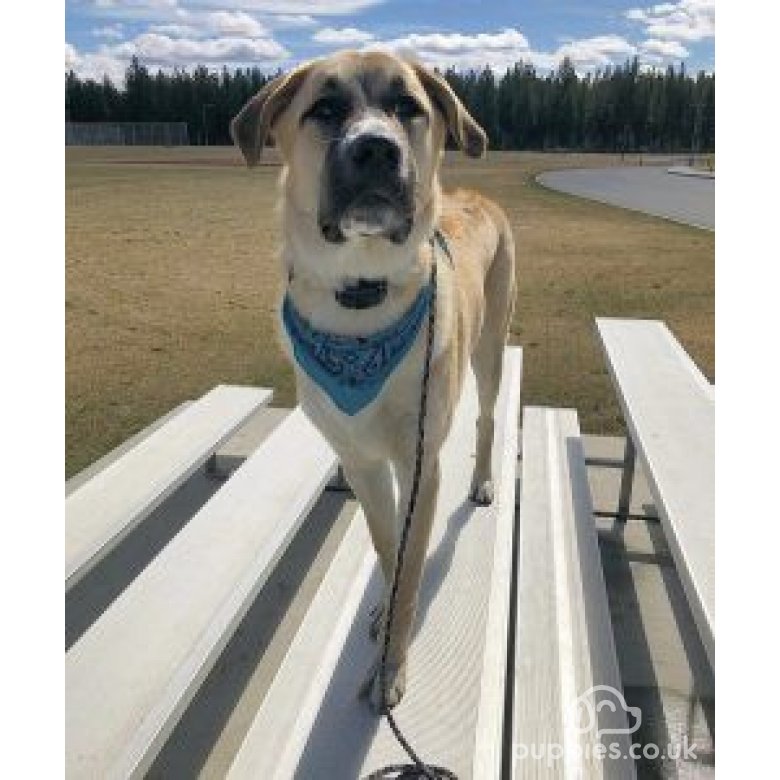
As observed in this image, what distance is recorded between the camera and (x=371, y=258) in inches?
91.5

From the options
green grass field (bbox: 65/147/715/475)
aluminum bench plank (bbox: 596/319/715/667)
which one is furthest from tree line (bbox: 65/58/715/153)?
aluminum bench plank (bbox: 596/319/715/667)

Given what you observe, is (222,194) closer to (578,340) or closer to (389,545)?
(578,340)

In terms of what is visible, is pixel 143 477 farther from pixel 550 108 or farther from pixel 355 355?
pixel 550 108

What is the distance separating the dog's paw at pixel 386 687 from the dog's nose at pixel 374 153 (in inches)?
53.6

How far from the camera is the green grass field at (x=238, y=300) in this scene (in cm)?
586

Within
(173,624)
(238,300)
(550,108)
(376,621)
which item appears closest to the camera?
(173,624)

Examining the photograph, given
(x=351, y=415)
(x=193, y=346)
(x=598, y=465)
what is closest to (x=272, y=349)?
(x=193, y=346)

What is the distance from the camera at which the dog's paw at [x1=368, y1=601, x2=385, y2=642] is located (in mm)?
2633

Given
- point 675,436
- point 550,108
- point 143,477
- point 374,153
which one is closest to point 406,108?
point 374,153

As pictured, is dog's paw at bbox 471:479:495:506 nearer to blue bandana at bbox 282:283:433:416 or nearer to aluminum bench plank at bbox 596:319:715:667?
aluminum bench plank at bbox 596:319:715:667

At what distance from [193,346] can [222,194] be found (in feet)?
51.1

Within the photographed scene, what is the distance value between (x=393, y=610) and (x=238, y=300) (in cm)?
676

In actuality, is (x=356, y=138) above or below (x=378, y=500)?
above

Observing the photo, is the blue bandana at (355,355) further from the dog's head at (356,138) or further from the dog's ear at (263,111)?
the dog's ear at (263,111)
